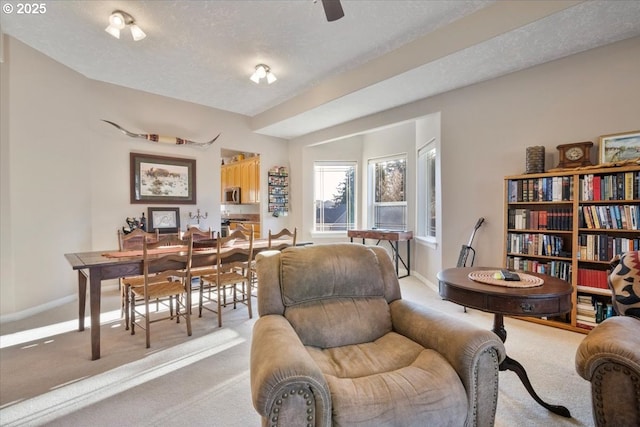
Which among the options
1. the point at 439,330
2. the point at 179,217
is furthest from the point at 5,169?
the point at 439,330

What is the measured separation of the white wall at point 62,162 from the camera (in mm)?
3320

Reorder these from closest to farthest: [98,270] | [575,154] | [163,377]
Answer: [163,377], [98,270], [575,154]

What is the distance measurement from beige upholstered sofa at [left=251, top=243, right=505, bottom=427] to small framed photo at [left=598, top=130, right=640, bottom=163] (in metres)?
2.50

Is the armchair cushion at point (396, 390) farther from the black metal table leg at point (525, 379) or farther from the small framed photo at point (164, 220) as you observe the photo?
the small framed photo at point (164, 220)

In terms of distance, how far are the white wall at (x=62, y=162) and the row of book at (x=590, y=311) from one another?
5.05m

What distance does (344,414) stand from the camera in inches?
43.1

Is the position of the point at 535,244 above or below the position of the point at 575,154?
below

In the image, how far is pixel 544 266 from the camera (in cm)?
307

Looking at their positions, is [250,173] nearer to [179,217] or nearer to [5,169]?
[179,217]

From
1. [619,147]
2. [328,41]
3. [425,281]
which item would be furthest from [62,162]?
[619,147]

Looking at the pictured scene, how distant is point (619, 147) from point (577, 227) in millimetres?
801

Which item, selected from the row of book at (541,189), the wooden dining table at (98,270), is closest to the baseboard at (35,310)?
the wooden dining table at (98,270)

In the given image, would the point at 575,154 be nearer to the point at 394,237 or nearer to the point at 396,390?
the point at 394,237

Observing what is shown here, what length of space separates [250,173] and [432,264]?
3.95m
